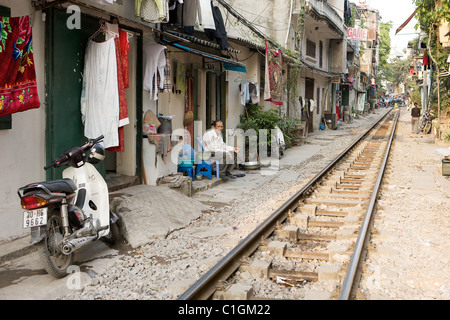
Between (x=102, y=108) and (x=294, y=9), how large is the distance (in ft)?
54.5

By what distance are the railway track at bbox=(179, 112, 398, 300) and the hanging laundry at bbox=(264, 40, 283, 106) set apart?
712 cm

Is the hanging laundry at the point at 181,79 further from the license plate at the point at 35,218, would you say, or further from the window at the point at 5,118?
the license plate at the point at 35,218

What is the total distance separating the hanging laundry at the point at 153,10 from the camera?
26.5 ft

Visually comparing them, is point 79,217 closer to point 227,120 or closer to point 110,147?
point 110,147

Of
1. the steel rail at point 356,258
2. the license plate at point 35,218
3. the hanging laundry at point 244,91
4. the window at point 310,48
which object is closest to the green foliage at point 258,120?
the hanging laundry at point 244,91

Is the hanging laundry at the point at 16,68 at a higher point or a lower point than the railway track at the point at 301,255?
higher

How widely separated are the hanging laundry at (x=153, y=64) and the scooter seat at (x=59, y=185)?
4.34 m

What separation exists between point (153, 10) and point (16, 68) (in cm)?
326

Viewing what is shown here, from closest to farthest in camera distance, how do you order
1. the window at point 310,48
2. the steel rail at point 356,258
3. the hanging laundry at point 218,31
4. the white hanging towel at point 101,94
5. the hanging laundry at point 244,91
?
the steel rail at point 356,258 → the white hanging towel at point 101,94 → the hanging laundry at point 218,31 → the hanging laundry at point 244,91 → the window at point 310,48

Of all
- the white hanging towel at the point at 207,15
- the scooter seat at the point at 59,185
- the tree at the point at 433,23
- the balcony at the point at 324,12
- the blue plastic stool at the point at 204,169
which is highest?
the balcony at the point at 324,12

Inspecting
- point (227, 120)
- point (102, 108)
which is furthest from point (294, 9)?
point (102, 108)

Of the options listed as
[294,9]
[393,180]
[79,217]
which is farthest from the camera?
[294,9]

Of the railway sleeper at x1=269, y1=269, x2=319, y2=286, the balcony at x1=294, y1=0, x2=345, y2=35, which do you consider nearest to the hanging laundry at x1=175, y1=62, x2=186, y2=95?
the railway sleeper at x1=269, y1=269, x2=319, y2=286

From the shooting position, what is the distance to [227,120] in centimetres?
1478
